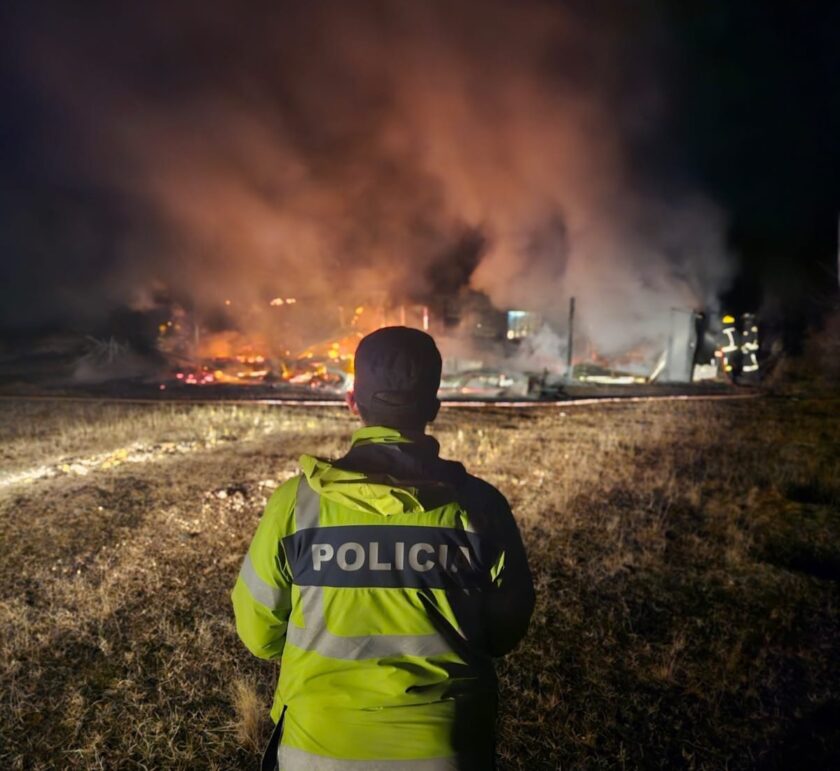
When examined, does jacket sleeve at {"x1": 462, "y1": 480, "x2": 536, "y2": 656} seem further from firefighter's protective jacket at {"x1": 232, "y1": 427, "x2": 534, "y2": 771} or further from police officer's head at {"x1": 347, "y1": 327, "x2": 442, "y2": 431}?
police officer's head at {"x1": 347, "y1": 327, "x2": 442, "y2": 431}

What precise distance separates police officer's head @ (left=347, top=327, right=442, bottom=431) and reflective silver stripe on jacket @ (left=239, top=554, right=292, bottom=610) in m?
0.55

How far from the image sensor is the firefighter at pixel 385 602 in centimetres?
130

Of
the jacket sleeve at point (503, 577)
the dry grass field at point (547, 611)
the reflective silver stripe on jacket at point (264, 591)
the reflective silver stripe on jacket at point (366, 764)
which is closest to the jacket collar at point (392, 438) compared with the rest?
the jacket sleeve at point (503, 577)

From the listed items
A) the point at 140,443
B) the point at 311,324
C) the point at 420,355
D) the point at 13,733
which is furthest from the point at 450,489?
the point at 311,324

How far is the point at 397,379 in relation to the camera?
1581 millimetres

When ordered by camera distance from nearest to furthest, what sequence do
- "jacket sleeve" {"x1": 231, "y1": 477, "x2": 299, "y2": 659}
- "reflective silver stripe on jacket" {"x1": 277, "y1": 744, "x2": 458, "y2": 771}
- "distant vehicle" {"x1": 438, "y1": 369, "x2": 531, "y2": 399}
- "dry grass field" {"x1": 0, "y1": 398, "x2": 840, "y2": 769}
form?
"reflective silver stripe on jacket" {"x1": 277, "y1": 744, "x2": 458, "y2": 771} < "jacket sleeve" {"x1": 231, "y1": 477, "x2": 299, "y2": 659} < "dry grass field" {"x1": 0, "y1": 398, "x2": 840, "y2": 769} < "distant vehicle" {"x1": 438, "y1": 369, "x2": 531, "y2": 399}

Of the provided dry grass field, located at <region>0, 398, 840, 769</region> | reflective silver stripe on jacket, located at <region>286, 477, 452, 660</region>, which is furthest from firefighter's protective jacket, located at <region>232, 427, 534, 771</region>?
dry grass field, located at <region>0, 398, 840, 769</region>

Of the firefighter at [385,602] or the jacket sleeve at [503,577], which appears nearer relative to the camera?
the firefighter at [385,602]

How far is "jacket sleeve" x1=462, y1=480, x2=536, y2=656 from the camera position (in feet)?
4.95

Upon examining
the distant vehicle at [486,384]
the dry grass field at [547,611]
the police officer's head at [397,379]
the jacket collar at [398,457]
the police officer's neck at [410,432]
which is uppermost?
the police officer's head at [397,379]

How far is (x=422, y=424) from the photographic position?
164 centimetres

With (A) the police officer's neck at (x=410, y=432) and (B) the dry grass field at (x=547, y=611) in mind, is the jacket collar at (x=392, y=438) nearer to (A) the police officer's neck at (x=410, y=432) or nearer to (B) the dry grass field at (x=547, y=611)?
(A) the police officer's neck at (x=410, y=432)

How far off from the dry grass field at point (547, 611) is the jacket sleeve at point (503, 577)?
1546 mm

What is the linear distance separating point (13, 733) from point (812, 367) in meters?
27.2
